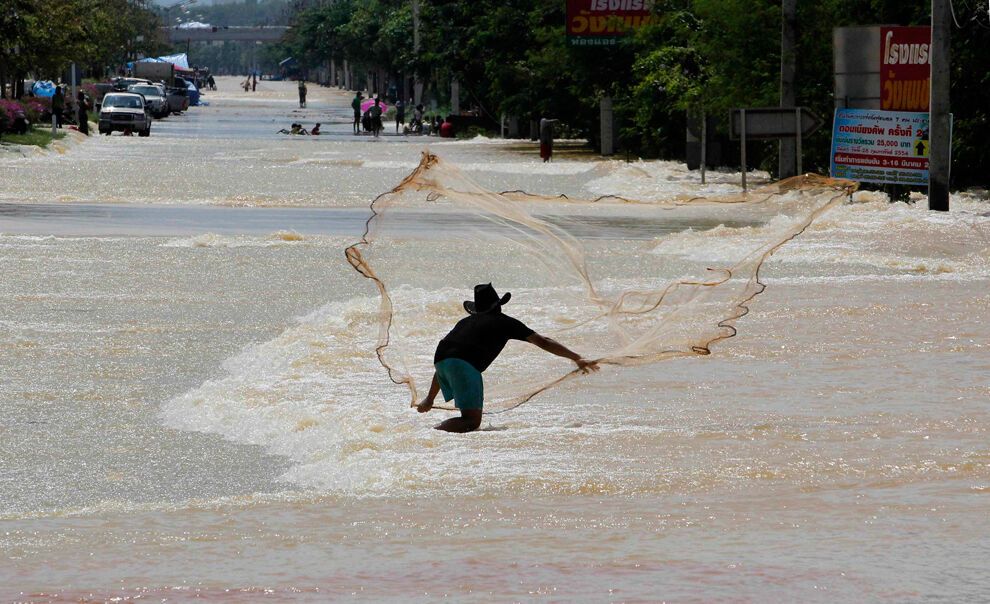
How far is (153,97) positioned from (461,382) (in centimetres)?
8349

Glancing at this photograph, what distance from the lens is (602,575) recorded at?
812 centimetres

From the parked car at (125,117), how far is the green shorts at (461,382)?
60644 millimetres

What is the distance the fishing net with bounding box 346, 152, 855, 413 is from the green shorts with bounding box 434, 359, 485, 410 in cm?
92

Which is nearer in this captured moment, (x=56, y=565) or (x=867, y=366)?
(x=56, y=565)

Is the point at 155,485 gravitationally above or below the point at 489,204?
below

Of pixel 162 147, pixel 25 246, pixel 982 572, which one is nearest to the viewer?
pixel 982 572

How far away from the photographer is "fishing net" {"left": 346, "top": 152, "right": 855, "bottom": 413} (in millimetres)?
13305

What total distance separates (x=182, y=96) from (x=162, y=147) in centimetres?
5173

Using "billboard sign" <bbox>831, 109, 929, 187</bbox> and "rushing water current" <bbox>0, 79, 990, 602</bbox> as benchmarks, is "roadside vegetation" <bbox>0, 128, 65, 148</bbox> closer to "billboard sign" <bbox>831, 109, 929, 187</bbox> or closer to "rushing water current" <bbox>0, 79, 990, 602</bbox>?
"billboard sign" <bbox>831, 109, 929, 187</bbox>

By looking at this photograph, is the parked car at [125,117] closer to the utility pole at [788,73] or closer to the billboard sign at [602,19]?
the billboard sign at [602,19]

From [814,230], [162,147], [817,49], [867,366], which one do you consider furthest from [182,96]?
[867,366]

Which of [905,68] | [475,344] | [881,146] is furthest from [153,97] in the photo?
[475,344]

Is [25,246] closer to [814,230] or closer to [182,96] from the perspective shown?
[814,230]

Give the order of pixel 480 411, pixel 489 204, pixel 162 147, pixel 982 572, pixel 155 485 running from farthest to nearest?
1. pixel 162 147
2. pixel 489 204
3. pixel 480 411
4. pixel 155 485
5. pixel 982 572
